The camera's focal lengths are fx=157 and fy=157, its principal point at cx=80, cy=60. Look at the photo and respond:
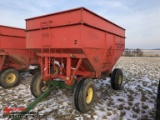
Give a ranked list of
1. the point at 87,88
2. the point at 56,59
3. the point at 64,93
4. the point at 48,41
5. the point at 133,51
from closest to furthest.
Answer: the point at 87,88 → the point at 48,41 → the point at 56,59 → the point at 64,93 → the point at 133,51

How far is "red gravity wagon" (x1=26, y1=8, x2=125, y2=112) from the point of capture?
381cm

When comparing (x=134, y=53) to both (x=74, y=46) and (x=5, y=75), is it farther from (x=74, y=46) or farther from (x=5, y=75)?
(x=74, y=46)

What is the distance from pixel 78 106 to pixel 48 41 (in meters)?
1.91

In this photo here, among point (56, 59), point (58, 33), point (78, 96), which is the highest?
point (58, 33)

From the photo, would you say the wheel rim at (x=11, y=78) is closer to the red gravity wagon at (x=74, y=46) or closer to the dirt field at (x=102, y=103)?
the dirt field at (x=102, y=103)

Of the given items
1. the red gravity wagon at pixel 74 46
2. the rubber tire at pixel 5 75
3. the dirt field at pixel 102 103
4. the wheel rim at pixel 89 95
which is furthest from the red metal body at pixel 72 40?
the rubber tire at pixel 5 75

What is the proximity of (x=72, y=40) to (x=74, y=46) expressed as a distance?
163 millimetres

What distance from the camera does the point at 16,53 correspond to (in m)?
6.50

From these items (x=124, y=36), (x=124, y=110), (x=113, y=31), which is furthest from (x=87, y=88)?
(x=124, y=36)

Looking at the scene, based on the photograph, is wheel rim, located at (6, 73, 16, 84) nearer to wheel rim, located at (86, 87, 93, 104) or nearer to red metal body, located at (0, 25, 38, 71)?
red metal body, located at (0, 25, 38, 71)

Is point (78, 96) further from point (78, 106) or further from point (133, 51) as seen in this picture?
point (133, 51)

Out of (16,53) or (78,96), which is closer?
(78,96)

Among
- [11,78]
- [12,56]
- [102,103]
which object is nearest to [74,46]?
[102,103]

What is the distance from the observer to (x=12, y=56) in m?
6.38
